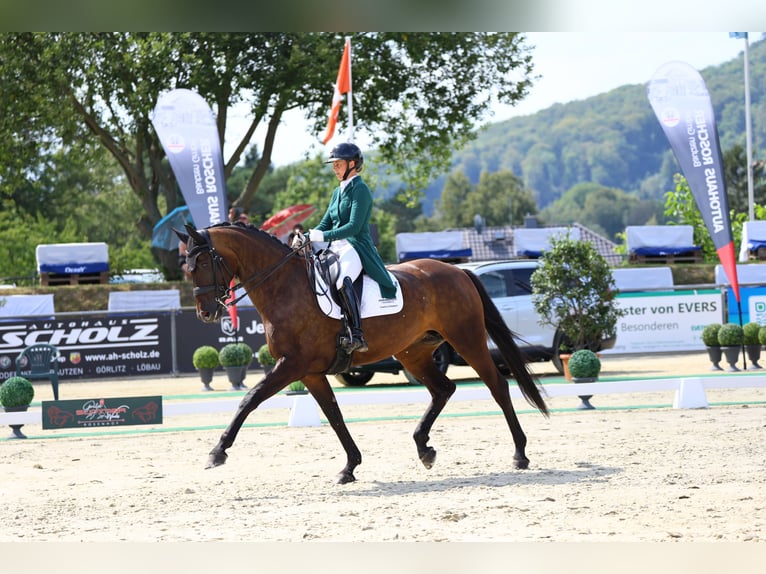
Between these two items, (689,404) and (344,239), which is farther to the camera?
(689,404)

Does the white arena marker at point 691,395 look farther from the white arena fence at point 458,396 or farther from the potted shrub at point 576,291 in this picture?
the potted shrub at point 576,291

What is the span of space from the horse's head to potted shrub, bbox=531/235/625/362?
952 cm

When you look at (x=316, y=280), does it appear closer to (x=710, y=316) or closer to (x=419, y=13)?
(x=419, y=13)

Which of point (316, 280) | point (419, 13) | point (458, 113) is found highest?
point (458, 113)

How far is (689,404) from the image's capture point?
41.1ft

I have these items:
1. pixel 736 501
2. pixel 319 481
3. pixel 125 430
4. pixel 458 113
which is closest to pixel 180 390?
pixel 125 430

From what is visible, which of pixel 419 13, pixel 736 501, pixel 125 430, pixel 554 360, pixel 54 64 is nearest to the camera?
pixel 419 13

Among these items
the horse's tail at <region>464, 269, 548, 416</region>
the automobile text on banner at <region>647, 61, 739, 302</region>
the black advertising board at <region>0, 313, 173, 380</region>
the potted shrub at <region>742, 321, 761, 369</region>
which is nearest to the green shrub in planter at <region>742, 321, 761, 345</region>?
the potted shrub at <region>742, 321, 761, 369</region>

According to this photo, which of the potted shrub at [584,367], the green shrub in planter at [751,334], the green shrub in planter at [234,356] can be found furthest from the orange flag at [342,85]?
the potted shrub at [584,367]

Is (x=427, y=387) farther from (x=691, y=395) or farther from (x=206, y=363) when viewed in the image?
(x=206, y=363)

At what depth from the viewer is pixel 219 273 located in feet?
25.5

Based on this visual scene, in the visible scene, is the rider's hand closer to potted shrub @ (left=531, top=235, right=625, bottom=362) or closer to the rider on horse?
the rider on horse

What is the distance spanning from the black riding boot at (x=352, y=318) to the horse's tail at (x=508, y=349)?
148 cm

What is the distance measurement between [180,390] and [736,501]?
1291 cm
